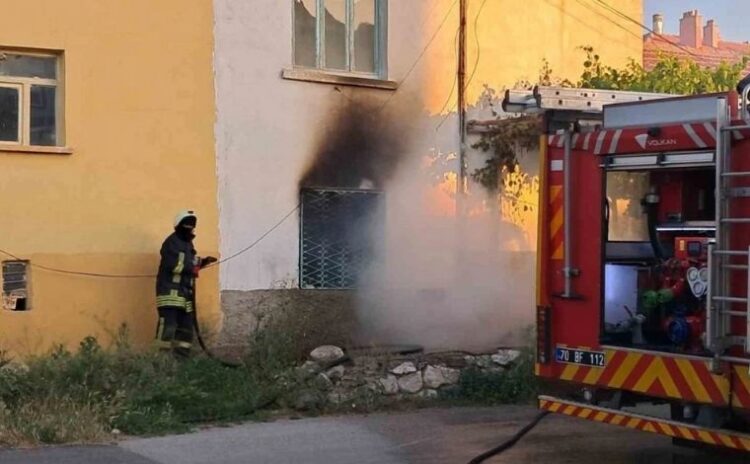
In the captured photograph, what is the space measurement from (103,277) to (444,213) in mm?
4471

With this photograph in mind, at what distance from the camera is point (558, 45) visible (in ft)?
52.6

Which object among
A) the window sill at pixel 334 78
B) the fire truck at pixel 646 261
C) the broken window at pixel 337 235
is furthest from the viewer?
the broken window at pixel 337 235

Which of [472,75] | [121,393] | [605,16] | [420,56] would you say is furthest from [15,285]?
[605,16]

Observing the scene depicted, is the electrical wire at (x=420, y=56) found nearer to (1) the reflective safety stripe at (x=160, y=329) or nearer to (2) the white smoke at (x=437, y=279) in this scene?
(2) the white smoke at (x=437, y=279)

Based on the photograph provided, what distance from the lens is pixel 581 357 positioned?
8641mm

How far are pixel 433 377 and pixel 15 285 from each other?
442 cm

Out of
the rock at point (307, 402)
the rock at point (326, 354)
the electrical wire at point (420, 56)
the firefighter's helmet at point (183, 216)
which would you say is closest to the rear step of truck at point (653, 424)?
the rock at point (307, 402)

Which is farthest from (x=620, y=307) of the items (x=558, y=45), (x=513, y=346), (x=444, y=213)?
(x=558, y=45)

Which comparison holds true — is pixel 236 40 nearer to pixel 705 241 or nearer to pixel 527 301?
pixel 527 301

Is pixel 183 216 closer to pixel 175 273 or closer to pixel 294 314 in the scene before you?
pixel 175 273

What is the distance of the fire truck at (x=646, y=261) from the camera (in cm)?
748

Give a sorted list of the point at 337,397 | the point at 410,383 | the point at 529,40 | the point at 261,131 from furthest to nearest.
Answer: the point at 529,40 → the point at 261,131 → the point at 410,383 → the point at 337,397

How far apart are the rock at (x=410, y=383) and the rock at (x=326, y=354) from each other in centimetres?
89

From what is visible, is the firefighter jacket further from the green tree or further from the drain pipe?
the drain pipe
